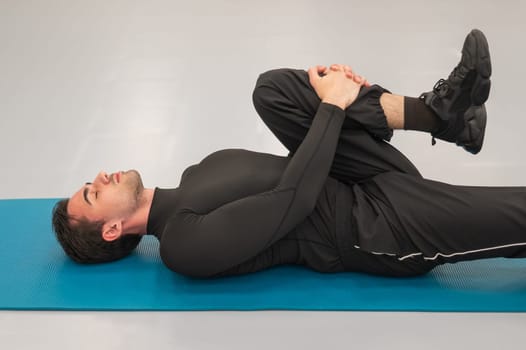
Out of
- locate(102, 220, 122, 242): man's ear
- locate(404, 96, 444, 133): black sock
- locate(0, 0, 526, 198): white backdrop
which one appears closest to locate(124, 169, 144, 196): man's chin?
locate(102, 220, 122, 242): man's ear

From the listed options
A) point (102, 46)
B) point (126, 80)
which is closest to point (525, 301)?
point (126, 80)

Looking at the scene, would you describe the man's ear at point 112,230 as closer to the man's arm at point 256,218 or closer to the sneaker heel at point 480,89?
the man's arm at point 256,218

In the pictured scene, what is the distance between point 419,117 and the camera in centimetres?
204

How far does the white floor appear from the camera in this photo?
6.33 feet

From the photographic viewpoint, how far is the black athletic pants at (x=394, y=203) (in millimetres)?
1887

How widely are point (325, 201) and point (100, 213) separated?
0.81 m

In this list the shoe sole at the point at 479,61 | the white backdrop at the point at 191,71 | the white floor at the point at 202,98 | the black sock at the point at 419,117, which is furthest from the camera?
the white backdrop at the point at 191,71

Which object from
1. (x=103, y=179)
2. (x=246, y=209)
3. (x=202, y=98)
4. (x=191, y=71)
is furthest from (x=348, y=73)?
(x=191, y=71)

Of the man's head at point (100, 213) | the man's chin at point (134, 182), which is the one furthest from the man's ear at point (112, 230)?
the man's chin at point (134, 182)

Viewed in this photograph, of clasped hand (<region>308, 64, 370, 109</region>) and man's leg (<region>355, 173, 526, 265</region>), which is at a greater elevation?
clasped hand (<region>308, 64, 370, 109</region>)

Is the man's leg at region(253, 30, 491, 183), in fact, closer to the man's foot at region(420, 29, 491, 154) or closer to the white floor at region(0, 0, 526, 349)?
the man's foot at region(420, 29, 491, 154)

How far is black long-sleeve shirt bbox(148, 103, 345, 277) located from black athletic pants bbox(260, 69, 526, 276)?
0.15 metres

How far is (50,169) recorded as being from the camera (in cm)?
285

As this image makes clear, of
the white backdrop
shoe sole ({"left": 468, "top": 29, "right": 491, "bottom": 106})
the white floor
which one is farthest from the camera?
the white backdrop
